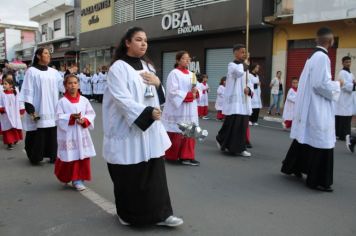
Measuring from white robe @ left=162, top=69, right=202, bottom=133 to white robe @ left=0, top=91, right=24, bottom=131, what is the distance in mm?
3450

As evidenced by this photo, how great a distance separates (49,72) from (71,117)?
173cm

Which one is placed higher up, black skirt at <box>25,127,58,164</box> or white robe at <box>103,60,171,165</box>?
white robe at <box>103,60,171,165</box>

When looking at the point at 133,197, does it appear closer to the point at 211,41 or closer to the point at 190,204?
the point at 190,204

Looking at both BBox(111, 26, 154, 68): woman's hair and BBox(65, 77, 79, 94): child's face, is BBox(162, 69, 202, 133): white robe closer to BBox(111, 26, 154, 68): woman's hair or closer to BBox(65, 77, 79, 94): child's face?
BBox(65, 77, 79, 94): child's face

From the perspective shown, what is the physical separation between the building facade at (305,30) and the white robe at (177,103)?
8.67 m

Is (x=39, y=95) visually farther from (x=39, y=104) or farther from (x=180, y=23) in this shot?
(x=180, y=23)

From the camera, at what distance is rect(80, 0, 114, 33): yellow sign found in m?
29.3

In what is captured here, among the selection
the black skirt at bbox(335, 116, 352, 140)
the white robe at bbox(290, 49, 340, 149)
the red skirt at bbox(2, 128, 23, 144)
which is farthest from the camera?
the black skirt at bbox(335, 116, 352, 140)

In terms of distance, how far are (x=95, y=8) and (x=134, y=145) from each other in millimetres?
29278

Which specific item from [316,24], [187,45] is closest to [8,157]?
[316,24]

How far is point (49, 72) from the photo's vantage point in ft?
22.4

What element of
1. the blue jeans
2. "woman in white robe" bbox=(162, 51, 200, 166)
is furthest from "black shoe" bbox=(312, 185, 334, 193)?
the blue jeans

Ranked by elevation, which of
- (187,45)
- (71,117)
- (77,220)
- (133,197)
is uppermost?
(187,45)

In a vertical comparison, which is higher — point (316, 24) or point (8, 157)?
point (316, 24)
